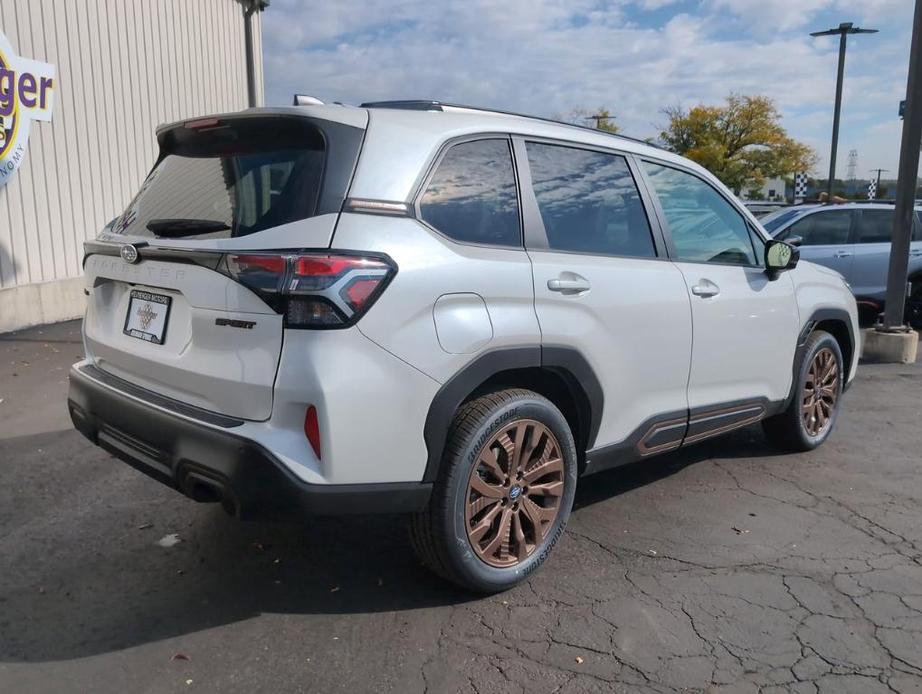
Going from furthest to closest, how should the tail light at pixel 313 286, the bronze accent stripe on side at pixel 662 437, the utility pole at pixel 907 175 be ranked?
the utility pole at pixel 907 175
the bronze accent stripe on side at pixel 662 437
the tail light at pixel 313 286

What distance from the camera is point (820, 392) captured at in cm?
529

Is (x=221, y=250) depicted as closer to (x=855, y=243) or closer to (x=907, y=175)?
(x=907, y=175)

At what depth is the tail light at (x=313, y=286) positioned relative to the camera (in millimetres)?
2598

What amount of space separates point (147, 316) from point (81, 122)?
24.8 feet

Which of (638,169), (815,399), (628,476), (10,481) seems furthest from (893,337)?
(10,481)

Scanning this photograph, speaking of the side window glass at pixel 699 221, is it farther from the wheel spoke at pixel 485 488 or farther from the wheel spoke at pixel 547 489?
the wheel spoke at pixel 485 488

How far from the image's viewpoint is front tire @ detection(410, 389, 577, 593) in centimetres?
300

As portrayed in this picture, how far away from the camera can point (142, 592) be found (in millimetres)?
3270

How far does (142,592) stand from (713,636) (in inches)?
89.8

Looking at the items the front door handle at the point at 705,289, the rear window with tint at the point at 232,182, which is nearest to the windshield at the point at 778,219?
the front door handle at the point at 705,289

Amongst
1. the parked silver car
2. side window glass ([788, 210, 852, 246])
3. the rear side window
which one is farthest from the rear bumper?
side window glass ([788, 210, 852, 246])

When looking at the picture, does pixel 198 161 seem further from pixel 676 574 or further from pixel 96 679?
pixel 676 574

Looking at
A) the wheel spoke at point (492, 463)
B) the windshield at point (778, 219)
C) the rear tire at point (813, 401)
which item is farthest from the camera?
the windshield at point (778, 219)

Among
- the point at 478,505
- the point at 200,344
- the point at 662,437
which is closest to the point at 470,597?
the point at 478,505
